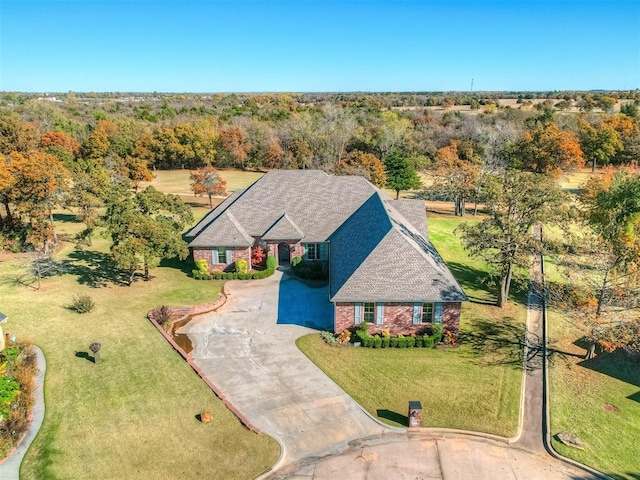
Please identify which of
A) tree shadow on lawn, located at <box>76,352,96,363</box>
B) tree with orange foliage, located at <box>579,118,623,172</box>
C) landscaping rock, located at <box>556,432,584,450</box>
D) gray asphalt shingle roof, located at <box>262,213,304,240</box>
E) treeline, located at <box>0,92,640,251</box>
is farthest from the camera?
tree with orange foliage, located at <box>579,118,623,172</box>

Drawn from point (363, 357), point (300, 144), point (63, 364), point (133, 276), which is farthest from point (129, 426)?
point (300, 144)

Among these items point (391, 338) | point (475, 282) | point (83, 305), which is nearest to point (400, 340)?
point (391, 338)

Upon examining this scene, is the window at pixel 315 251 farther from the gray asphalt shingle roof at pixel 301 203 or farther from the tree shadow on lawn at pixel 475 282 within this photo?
the tree shadow on lawn at pixel 475 282

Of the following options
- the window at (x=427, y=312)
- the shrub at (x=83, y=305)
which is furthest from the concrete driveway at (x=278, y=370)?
the shrub at (x=83, y=305)

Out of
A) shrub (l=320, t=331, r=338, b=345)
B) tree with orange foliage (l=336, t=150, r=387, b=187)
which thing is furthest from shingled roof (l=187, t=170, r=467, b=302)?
tree with orange foliage (l=336, t=150, r=387, b=187)

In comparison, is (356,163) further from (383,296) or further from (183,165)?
(183,165)

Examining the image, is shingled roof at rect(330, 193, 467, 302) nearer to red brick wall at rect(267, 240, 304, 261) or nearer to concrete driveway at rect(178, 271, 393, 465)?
concrete driveway at rect(178, 271, 393, 465)
